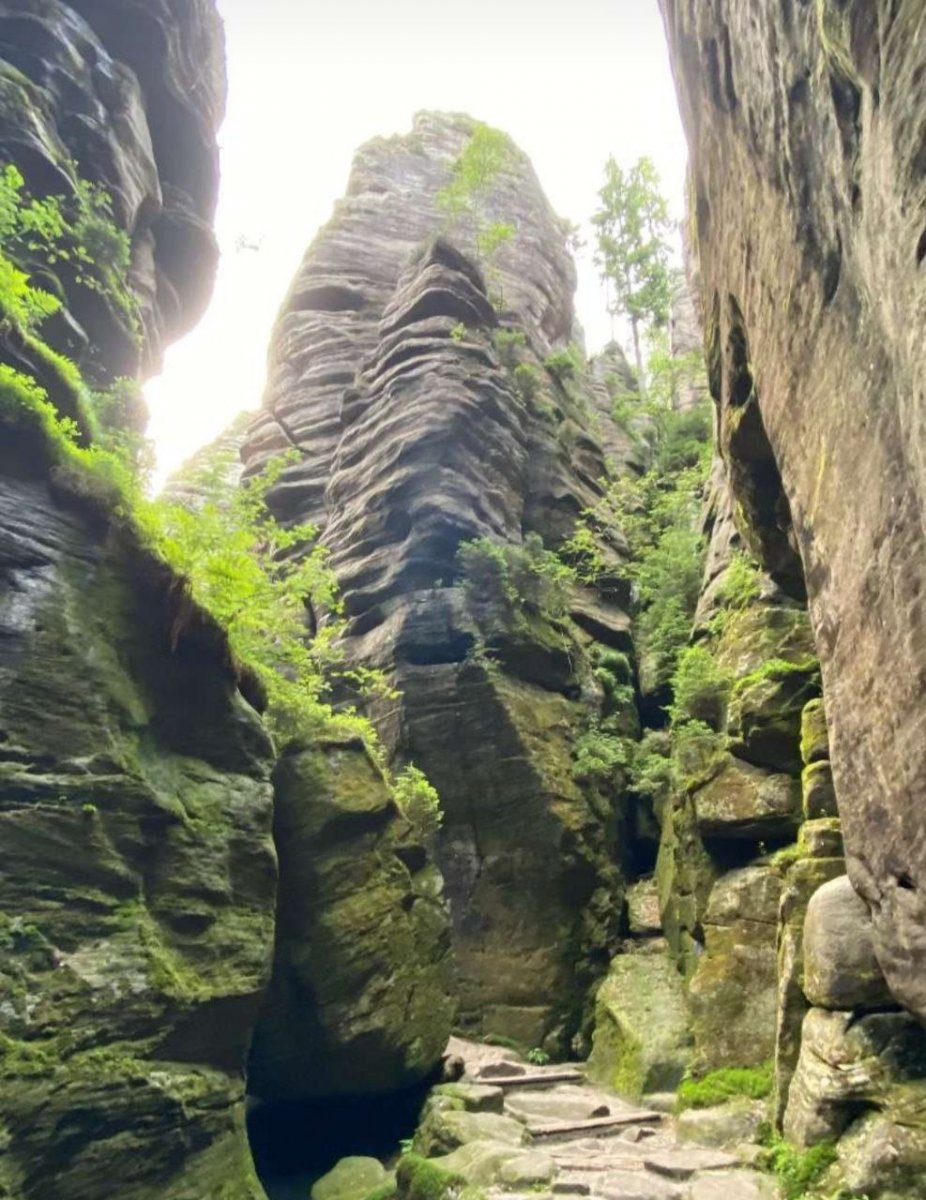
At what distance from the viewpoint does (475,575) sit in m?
18.2

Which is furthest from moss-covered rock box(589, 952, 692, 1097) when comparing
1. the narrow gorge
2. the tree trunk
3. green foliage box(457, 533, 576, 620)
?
the tree trunk

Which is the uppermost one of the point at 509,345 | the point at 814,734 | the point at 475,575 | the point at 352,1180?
the point at 509,345

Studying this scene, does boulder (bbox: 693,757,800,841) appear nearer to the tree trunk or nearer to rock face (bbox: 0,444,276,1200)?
rock face (bbox: 0,444,276,1200)

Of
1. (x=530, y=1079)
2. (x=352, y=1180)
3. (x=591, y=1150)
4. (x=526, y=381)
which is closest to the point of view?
(x=591, y=1150)

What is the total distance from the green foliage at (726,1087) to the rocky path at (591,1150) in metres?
0.42

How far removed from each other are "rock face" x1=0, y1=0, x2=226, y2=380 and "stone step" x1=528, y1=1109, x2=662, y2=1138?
44.6 feet

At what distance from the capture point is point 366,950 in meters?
10.6

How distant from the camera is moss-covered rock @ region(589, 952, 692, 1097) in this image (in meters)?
11.5

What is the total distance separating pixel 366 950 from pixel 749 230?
9537 mm

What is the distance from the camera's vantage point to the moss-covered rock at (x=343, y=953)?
33.7 ft

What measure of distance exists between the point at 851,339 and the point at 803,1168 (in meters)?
6.86

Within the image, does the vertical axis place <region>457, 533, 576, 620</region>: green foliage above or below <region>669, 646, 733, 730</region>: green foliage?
above

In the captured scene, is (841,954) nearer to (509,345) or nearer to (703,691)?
(703,691)

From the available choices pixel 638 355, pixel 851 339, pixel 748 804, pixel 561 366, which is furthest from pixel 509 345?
pixel 638 355
